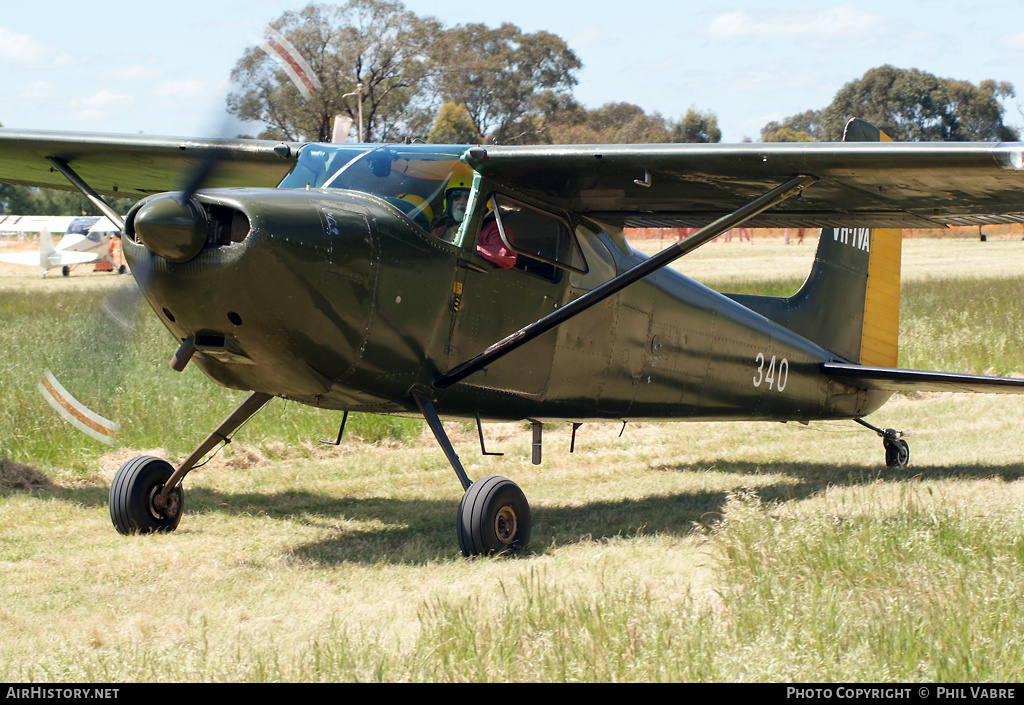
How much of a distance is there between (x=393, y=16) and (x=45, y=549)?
60.7m

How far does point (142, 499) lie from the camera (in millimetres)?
7062

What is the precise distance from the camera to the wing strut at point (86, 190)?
7.11 meters

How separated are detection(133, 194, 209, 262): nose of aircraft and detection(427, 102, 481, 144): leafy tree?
182 ft

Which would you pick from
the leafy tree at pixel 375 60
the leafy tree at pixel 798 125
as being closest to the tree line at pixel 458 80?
the leafy tree at pixel 375 60

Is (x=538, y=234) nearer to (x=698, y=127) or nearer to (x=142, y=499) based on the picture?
(x=142, y=499)

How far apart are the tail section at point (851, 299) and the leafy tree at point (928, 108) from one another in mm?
77427

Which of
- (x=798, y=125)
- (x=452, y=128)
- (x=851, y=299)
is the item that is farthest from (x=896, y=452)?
(x=798, y=125)

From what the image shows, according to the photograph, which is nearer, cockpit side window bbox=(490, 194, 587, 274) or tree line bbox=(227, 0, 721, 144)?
cockpit side window bbox=(490, 194, 587, 274)

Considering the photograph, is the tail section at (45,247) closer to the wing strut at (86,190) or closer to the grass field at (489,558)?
the grass field at (489,558)

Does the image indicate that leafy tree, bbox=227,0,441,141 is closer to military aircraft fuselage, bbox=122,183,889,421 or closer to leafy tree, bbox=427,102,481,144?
leafy tree, bbox=427,102,481,144

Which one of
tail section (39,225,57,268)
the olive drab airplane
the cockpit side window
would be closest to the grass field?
the olive drab airplane

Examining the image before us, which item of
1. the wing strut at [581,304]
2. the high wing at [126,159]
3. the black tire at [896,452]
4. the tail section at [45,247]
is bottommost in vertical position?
the black tire at [896,452]

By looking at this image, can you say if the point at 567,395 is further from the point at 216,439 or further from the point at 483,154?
the point at 216,439

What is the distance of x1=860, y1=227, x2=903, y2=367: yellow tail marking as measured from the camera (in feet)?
36.5
